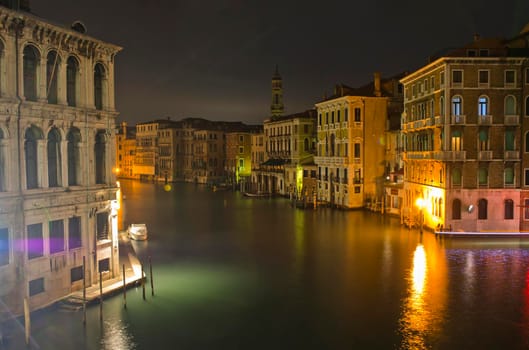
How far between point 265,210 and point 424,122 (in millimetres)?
17811

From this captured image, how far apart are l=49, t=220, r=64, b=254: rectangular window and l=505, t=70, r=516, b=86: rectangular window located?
24483 millimetres

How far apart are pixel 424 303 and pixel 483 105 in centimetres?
1625

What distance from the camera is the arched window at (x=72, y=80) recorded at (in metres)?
17.8

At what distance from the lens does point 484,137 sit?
30.3m

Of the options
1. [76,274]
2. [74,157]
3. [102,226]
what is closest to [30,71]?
[74,157]

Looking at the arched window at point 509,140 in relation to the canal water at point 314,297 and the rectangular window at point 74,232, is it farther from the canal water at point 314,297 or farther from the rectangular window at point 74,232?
the rectangular window at point 74,232

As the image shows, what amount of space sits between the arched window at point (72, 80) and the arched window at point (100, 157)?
1.66m

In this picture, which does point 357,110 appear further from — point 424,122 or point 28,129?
point 28,129

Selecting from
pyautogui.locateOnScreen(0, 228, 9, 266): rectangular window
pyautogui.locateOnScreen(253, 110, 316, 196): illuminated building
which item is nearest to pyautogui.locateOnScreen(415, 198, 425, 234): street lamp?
pyautogui.locateOnScreen(253, 110, 316, 196): illuminated building

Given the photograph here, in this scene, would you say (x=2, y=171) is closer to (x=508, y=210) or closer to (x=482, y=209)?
(x=482, y=209)

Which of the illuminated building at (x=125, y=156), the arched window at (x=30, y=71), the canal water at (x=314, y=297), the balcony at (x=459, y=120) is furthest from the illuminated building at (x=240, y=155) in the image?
the arched window at (x=30, y=71)

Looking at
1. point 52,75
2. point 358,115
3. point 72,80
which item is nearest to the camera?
point 52,75

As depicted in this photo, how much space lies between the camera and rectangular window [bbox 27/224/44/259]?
16.2m

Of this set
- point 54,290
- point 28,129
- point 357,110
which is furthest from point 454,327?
point 357,110
